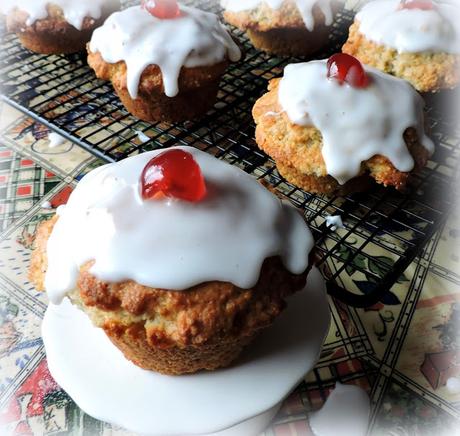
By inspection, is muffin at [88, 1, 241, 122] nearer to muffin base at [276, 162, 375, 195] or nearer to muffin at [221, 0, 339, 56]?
muffin at [221, 0, 339, 56]

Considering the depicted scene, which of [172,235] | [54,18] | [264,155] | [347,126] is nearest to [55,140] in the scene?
[54,18]

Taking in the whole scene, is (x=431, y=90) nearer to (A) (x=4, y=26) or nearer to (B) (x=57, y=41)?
(B) (x=57, y=41)

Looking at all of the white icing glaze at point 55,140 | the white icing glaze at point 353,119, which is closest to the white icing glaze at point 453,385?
the white icing glaze at point 353,119

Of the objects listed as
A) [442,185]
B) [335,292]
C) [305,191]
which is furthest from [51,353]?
[442,185]

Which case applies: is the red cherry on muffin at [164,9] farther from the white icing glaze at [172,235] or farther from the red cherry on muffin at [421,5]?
the white icing glaze at [172,235]

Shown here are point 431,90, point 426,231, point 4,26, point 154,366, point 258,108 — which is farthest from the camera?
point 4,26

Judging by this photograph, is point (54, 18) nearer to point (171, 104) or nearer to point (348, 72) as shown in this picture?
point (171, 104)
